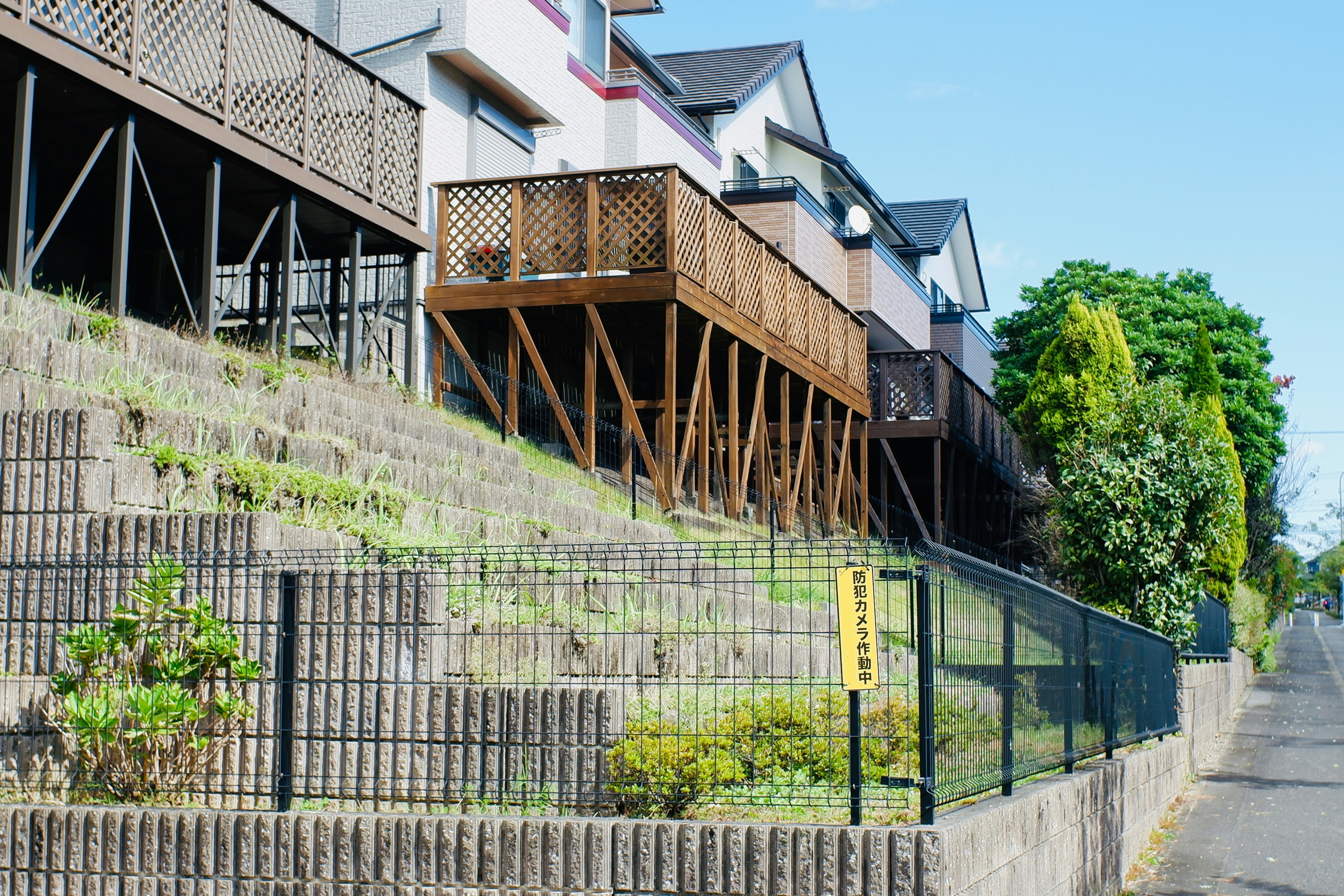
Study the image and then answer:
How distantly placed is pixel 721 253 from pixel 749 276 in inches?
48.0

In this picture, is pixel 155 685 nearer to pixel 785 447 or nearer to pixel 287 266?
pixel 287 266

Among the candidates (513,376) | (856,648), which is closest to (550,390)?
(513,376)

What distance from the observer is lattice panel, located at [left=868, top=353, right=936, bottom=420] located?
25.6m

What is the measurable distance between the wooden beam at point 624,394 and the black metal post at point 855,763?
974 centimetres

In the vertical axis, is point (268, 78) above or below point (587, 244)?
above

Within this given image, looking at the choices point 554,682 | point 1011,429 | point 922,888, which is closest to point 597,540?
point 554,682

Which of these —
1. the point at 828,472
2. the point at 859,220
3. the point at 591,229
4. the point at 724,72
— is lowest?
the point at 828,472

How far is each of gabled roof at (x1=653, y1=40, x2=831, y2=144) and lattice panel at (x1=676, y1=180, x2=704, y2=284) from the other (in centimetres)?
1215

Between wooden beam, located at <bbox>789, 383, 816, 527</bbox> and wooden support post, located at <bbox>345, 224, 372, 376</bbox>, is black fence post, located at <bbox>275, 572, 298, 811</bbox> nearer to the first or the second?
wooden support post, located at <bbox>345, 224, 372, 376</bbox>

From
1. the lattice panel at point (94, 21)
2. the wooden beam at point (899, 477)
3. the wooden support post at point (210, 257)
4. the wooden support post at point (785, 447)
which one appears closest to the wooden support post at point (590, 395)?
the wooden support post at point (785, 447)

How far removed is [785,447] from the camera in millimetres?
19359

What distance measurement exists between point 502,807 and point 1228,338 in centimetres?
2944

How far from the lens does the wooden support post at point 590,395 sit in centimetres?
1563

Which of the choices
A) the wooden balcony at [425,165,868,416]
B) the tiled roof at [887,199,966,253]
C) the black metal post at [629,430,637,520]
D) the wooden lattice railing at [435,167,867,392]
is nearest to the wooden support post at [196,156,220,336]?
the black metal post at [629,430,637,520]
